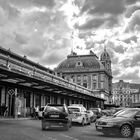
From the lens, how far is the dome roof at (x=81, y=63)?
116 m

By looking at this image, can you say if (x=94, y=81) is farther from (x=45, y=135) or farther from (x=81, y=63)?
(x=45, y=135)

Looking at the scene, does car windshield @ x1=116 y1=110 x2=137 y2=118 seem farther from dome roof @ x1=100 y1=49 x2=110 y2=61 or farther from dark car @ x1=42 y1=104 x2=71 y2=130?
dome roof @ x1=100 y1=49 x2=110 y2=61

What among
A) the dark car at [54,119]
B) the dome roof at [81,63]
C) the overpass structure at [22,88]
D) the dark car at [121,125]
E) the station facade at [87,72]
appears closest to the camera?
the dark car at [121,125]

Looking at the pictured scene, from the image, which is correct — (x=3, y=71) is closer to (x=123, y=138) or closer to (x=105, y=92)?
(x=123, y=138)

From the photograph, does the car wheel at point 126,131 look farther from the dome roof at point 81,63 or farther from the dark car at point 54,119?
the dome roof at point 81,63

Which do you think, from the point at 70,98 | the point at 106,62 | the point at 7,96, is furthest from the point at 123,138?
the point at 106,62

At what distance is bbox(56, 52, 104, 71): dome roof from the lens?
381ft

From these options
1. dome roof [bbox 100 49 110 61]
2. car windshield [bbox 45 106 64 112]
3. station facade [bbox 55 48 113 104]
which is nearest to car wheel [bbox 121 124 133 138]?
car windshield [bbox 45 106 64 112]

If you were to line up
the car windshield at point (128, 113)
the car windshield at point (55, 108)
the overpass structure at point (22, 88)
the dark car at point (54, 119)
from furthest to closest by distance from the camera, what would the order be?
1. the overpass structure at point (22, 88)
2. the car windshield at point (55, 108)
3. the dark car at point (54, 119)
4. the car windshield at point (128, 113)

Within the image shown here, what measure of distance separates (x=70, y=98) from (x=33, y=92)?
62.0 feet

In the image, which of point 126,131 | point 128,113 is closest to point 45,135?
point 126,131

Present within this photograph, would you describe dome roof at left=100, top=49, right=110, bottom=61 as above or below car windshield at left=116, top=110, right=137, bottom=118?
above

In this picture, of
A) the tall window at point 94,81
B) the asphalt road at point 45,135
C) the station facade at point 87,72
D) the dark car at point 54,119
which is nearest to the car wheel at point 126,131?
the asphalt road at point 45,135

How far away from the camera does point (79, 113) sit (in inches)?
860
